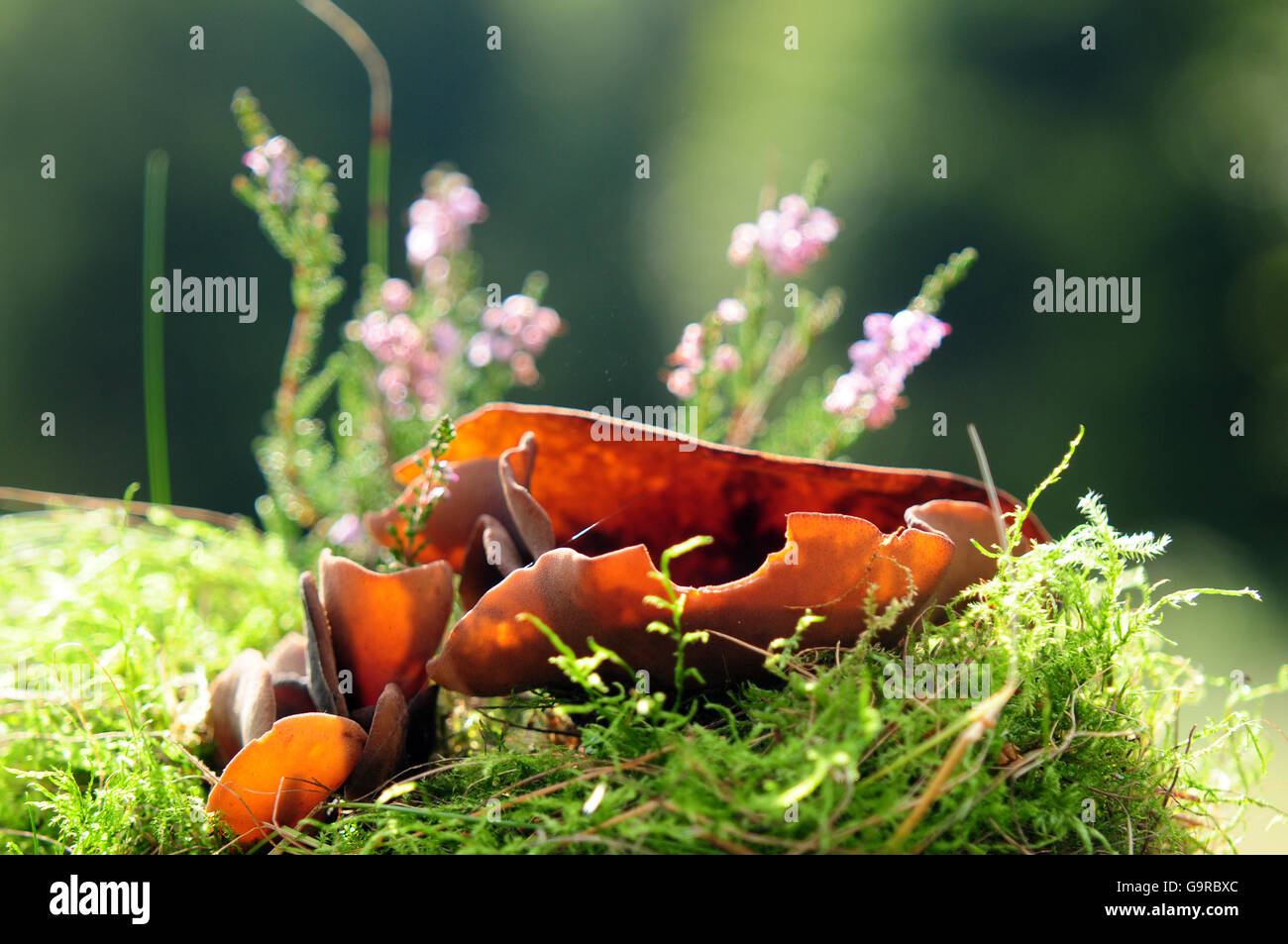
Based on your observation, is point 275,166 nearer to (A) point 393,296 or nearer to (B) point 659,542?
(A) point 393,296

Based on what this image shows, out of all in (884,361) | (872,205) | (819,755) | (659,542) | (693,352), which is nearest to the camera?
(819,755)

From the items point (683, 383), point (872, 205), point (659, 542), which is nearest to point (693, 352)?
point (683, 383)

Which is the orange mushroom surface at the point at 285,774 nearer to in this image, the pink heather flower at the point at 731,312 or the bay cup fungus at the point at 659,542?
the bay cup fungus at the point at 659,542

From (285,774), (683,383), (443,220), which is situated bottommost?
(285,774)

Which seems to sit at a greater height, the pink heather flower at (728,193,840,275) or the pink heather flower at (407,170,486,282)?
the pink heather flower at (407,170,486,282)

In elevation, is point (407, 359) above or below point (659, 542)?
above

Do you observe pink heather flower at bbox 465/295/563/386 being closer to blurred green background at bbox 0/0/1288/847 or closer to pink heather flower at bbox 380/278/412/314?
pink heather flower at bbox 380/278/412/314

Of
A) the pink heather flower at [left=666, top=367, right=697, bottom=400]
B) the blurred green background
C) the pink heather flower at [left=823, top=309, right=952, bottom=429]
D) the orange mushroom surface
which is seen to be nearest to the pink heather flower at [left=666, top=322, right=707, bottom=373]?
the pink heather flower at [left=666, top=367, right=697, bottom=400]
